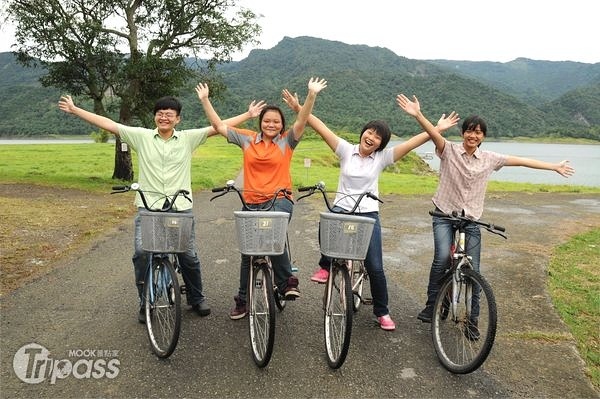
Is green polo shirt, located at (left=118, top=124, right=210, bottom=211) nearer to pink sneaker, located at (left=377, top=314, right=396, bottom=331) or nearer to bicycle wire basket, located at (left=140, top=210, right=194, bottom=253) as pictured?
bicycle wire basket, located at (left=140, top=210, right=194, bottom=253)

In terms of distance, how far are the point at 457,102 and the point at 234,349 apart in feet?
482

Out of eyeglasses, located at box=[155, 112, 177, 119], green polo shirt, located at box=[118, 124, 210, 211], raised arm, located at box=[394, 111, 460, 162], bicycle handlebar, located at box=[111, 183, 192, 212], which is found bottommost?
bicycle handlebar, located at box=[111, 183, 192, 212]

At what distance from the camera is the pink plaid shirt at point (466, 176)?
445 cm

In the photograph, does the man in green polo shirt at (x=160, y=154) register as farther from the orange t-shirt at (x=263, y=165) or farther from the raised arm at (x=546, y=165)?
the raised arm at (x=546, y=165)

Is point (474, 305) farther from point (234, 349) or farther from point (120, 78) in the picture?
point (120, 78)

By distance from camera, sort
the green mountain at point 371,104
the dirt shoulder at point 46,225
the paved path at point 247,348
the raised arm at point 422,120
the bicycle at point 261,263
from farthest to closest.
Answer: the green mountain at point 371,104, the dirt shoulder at point 46,225, the raised arm at point 422,120, the bicycle at point 261,263, the paved path at point 247,348

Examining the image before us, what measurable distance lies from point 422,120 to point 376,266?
1502 millimetres

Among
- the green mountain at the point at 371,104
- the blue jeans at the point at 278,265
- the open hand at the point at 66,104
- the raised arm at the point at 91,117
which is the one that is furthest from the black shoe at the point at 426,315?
the green mountain at the point at 371,104

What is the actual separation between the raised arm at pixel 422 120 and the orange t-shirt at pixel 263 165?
122 centimetres

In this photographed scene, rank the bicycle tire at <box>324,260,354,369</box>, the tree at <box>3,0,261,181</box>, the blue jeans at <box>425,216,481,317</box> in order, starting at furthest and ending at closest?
1. the tree at <box>3,0,261,181</box>
2. the blue jeans at <box>425,216,481,317</box>
3. the bicycle tire at <box>324,260,354,369</box>

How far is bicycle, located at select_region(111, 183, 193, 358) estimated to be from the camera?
3801 mm

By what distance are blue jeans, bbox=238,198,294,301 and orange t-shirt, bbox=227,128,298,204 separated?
118mm

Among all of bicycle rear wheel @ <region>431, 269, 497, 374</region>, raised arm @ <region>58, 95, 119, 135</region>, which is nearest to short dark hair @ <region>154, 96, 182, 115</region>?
raised arm @ <region>58, 95, 119, 135</region>

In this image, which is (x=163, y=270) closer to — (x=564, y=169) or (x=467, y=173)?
(x=467, y=173)
